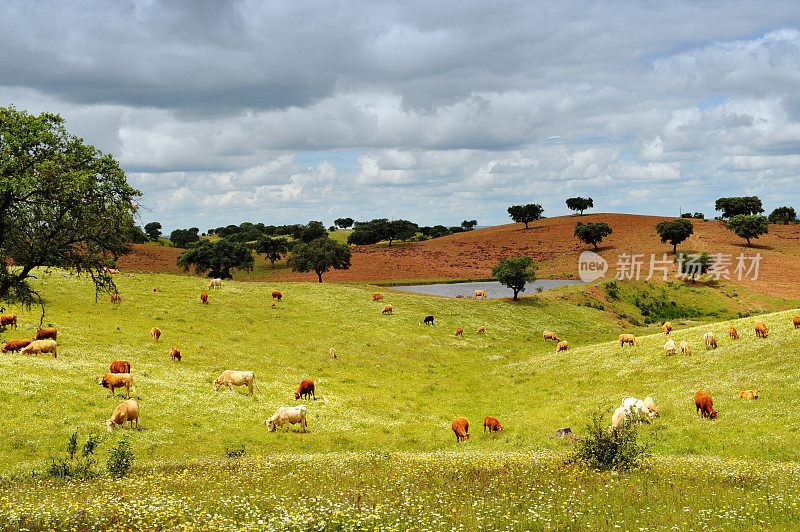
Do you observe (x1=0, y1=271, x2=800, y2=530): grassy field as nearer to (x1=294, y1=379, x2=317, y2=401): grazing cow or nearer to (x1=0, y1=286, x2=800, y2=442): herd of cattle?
(x1=0, y1=286, x2=800, y2=442): herd of cattle

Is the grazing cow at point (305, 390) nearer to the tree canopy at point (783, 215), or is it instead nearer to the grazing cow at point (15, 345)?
the grazing cow at point (15, 345)

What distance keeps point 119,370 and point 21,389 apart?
5.35 meters

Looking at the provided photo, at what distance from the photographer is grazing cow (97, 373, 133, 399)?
27.9 metres

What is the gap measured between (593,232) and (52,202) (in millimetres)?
142792

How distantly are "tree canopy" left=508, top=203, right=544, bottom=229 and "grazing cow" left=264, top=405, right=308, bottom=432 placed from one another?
17291 cm

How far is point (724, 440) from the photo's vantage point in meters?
21.9

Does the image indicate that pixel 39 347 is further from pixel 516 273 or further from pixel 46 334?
pixel 516 273

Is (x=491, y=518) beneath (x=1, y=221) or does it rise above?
beneath

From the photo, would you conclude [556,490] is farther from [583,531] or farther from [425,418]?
[425,418]

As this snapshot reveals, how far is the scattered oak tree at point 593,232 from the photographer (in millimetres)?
143375

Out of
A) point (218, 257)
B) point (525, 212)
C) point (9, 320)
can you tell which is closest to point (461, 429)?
point (9, 320)

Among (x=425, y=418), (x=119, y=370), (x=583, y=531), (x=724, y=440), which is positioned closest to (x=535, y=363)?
(x=425, y=418)

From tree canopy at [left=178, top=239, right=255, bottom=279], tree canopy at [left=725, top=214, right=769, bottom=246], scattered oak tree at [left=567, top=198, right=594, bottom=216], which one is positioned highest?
scattered oak tree at [left=567, top=198, right=594, bottom=216]

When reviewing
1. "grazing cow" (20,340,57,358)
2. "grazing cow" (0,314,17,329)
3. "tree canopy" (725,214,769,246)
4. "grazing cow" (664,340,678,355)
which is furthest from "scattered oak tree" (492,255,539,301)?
"tree canopy" (725,214,769,246)
